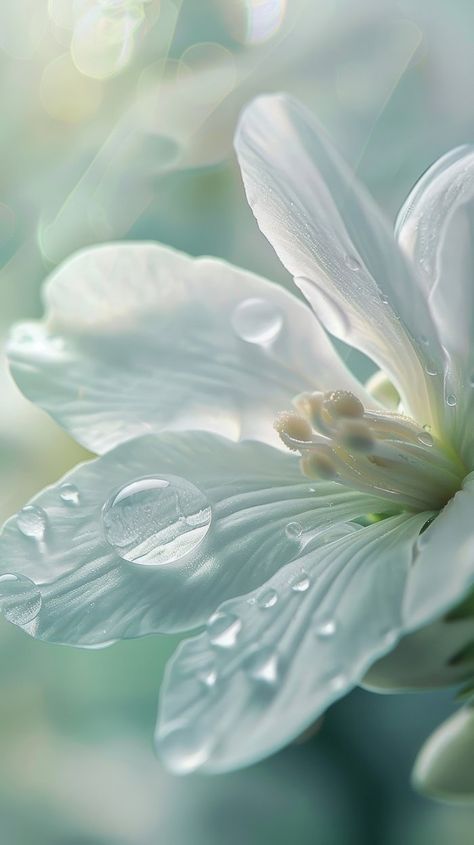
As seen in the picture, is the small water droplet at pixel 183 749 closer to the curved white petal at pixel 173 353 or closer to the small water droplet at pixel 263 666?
the small water droplet at pixel 263 666

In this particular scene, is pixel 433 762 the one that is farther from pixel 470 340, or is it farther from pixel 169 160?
pixel 169 160

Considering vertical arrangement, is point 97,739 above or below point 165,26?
below

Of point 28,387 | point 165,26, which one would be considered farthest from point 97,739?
point 165,26

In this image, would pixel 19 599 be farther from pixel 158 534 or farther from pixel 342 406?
pixel 342 406

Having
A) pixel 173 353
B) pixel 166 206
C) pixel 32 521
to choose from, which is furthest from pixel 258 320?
pixel 166 206

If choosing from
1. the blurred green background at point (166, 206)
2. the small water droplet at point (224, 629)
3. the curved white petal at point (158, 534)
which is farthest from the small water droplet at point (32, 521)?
the blurred green background at point (166, 206)
